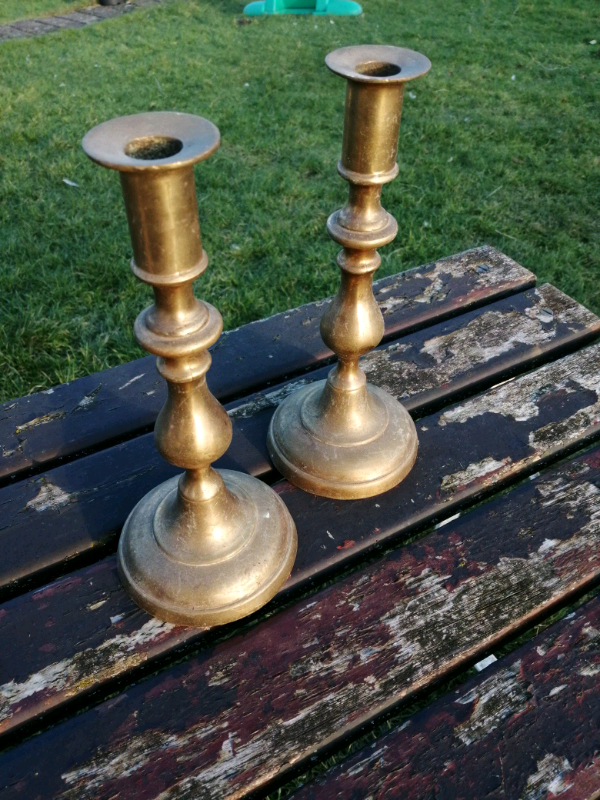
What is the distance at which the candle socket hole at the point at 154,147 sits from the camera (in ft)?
2.82

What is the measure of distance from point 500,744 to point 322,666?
301mm

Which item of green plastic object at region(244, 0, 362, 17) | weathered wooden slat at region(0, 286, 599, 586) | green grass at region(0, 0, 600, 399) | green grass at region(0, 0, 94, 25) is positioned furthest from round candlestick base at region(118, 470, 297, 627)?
green grass at region(0, 0, 94, 25)

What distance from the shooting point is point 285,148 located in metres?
3.96

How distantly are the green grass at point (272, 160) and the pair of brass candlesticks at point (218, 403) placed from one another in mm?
1309

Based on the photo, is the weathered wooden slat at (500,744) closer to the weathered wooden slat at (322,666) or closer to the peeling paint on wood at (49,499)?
the weathered wooden slat at (322,666)

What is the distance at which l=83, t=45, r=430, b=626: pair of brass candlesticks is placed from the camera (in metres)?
0.86

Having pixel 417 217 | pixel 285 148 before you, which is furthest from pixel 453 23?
pixel 417 217

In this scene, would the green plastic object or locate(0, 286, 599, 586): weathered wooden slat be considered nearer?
locate(0, 286, 599, 586): weathered wooden slat

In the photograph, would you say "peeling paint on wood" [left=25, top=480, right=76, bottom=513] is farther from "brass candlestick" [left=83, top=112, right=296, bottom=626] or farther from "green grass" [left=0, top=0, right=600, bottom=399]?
"green grass" [left=0, top=0, right=600, bottom=399]

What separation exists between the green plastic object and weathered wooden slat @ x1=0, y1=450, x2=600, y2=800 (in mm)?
6027

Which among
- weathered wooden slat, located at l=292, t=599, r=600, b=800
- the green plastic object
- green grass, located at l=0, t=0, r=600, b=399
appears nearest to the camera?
weathered wooden slat, located at l=292, t=599, r=600, b=800

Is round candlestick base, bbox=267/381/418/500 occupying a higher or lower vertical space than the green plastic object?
higher

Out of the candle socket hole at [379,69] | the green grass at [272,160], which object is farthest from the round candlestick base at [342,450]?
the green grass at [272,160]

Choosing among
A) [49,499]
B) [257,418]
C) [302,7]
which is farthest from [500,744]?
[302,7]
